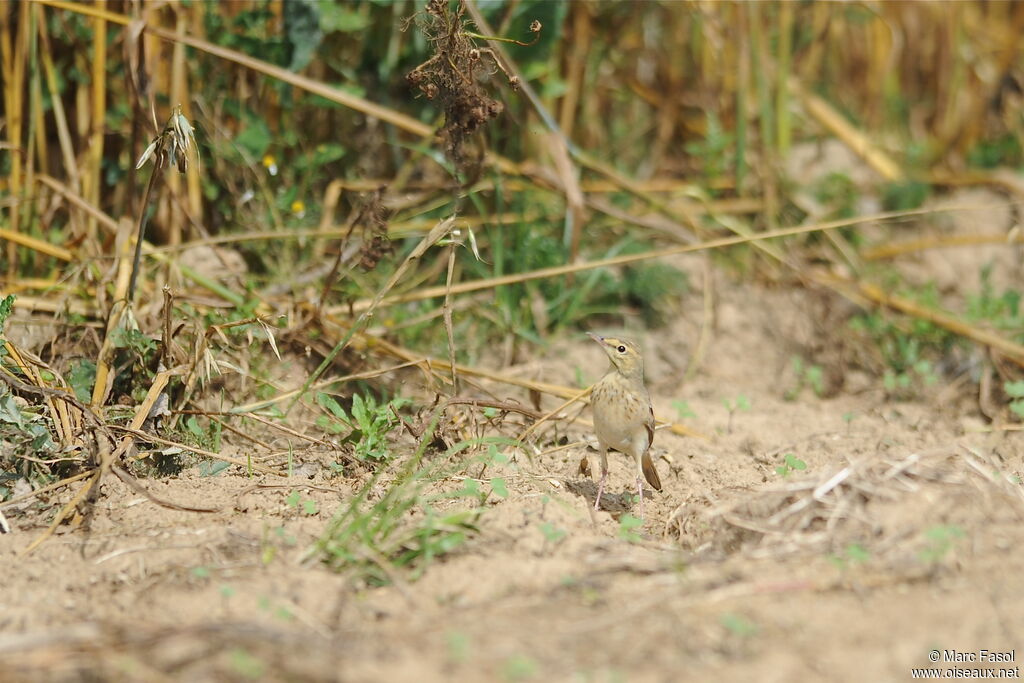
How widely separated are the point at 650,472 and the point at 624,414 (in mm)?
332

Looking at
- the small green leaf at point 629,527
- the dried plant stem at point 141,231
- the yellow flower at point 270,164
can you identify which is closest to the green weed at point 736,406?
the small green leaf at point 629,527

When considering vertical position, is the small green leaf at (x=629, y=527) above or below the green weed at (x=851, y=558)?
below

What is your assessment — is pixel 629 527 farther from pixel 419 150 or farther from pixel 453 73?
pixel 419 150

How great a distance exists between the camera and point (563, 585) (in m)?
3.02

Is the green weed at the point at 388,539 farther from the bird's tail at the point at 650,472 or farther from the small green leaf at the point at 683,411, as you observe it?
the small green leaf at the point at 683,411

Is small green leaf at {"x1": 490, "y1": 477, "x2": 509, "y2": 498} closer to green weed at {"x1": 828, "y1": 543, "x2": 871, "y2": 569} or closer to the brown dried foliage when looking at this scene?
green weed at {"x1": 828, "y1": 543, "x2": 871, "y2": 569}

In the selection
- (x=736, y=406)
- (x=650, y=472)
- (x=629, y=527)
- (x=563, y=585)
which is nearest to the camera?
(x=563, y=585)

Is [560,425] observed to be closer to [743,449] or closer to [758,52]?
[743,449]

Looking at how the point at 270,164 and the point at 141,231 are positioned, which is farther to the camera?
the point at 270,164

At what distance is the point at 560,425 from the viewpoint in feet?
15.2

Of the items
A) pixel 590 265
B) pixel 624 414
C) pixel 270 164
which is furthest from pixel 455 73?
pixel 270 164

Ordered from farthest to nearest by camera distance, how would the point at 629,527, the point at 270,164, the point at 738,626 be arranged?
the point at 270,164, the point at 629,527, the point at 738,626

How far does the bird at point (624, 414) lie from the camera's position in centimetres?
377

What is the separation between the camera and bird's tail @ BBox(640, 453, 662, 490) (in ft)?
12.9
